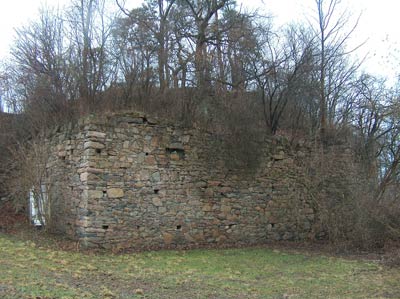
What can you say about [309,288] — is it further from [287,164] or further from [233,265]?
[287,164]

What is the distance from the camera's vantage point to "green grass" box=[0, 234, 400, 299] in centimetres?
661

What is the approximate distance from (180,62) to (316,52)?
193 inches

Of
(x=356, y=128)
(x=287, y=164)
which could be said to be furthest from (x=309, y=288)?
(x=356, y=128)

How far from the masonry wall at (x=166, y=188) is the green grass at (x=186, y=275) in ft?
2.85

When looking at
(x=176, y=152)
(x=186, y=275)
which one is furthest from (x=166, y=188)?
(x=186, y=275)

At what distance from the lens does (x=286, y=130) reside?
14.5 meters

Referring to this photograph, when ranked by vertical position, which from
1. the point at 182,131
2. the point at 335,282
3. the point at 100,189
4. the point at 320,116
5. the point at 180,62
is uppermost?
the point at 180,62

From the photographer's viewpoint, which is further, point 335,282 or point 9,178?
point 9,178

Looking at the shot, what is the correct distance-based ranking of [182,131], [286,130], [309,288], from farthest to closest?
1. [286,130]
2. [182,131]
3. [309,288]

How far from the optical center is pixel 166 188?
37.6 ft

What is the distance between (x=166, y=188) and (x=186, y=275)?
3.63 meters

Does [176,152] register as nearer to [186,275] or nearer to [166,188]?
[166,188]

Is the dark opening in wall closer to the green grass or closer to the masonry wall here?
the masonry wall

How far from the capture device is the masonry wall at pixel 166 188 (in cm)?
1070
